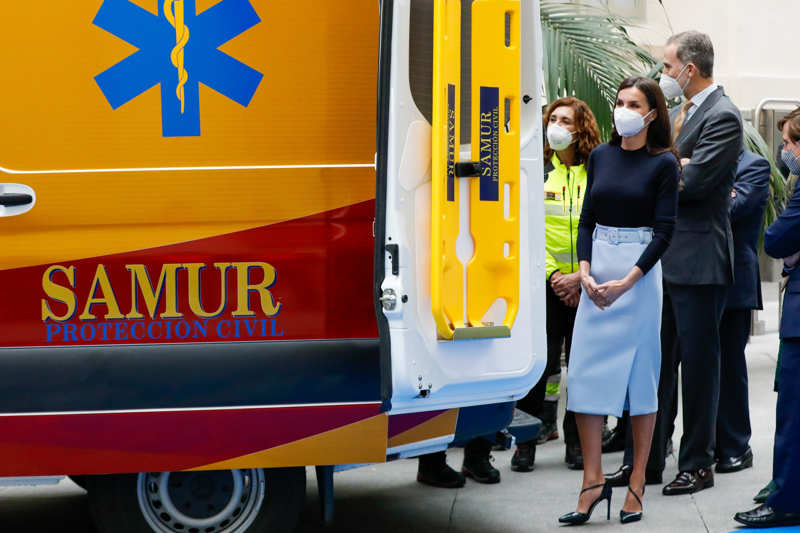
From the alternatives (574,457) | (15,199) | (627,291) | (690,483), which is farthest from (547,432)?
(15,199)

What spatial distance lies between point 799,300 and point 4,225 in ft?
9.90

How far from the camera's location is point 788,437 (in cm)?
479

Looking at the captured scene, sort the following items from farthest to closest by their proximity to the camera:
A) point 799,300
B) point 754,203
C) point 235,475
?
1. point 754,203
2. point 799,300
3. point 235,475

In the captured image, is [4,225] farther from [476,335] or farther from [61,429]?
[476,335]

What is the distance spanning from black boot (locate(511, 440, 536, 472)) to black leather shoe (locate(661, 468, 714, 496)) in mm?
719

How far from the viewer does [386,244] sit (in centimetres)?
389

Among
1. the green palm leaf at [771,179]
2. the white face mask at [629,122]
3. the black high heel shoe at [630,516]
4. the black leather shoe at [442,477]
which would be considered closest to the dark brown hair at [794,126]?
the white face mask at [629,122]

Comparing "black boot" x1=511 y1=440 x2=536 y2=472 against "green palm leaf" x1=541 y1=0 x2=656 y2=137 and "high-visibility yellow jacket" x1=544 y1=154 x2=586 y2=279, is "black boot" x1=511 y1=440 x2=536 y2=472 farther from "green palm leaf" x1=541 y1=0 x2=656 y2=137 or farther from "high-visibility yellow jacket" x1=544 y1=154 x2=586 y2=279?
"green palm leaf" x1=541 y1=0 x2=656 y2=137

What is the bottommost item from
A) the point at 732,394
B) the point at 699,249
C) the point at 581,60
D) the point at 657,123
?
the point at 732,394

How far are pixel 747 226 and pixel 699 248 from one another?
0.65 m

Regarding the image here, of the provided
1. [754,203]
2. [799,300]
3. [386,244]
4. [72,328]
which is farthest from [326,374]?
[754,203]

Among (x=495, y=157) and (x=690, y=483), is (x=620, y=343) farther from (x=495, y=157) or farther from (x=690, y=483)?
(x=495, y=157)

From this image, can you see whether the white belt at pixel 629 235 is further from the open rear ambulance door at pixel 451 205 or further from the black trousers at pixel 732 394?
the black trousers at pixel 732 394

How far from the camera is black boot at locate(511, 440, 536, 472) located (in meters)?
5.98
